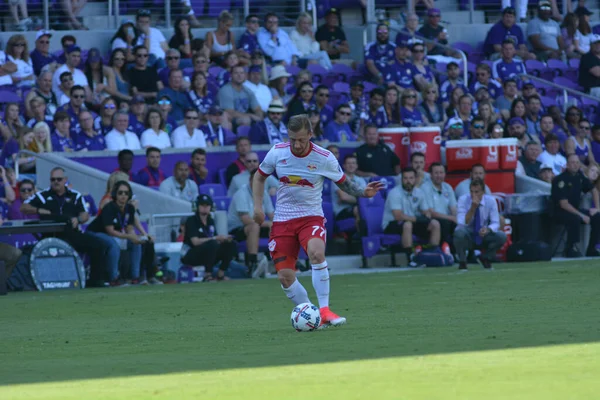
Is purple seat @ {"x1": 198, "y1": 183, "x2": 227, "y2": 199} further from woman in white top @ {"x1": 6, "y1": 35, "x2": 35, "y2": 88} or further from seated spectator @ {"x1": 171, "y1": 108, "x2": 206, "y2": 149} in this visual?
woman in white top @ {"x1": 6, "y1": 35, "x2": 35, "y2": 88}

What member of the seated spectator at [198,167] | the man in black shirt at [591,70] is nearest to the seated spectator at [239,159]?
the seated spectator at [198,167]

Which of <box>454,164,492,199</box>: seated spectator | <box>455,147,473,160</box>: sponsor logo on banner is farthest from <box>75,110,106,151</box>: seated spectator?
<box>455,147,473,160</box>: sponsor logo on banner

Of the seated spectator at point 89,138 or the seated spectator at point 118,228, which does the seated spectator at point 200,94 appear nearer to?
the seated spectator at point 89,138

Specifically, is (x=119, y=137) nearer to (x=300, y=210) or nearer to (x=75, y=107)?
(x=75, y=107)

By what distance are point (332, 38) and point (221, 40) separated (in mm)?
3070

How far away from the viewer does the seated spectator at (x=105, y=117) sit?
845 inches

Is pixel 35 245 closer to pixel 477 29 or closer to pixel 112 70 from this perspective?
pixel 112 70

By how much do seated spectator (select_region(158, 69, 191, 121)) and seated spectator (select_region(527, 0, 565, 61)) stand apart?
10112 mm

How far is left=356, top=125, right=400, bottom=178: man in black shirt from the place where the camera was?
2269 cm

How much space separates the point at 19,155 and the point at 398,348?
40.9 feet

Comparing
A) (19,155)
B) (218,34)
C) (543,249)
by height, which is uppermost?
(218,34)

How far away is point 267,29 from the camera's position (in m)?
25.6

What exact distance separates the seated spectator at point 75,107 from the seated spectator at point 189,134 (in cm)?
166

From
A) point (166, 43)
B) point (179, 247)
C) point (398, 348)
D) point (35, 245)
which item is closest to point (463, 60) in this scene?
point (166, 43)
